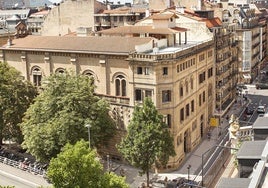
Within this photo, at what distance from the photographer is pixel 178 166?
196 feet

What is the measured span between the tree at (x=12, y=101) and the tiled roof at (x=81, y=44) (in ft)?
24.5

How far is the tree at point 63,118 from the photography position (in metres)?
53.7

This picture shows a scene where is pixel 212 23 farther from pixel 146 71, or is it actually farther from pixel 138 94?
pixel 138 94

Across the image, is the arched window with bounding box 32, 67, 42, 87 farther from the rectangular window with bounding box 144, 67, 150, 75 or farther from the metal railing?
the rectangular window with bounding box 144, 67, 150, 75

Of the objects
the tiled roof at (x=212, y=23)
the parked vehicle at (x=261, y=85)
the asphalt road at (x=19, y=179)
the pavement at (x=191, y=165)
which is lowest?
the pavement at (x=191, y=165)

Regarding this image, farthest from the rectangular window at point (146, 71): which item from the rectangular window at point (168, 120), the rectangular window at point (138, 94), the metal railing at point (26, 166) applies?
the metal railing at point (26, 166)

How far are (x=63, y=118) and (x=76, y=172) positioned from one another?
19843mm

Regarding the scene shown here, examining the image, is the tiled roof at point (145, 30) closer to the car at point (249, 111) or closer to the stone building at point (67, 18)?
the car at point (249, 111)

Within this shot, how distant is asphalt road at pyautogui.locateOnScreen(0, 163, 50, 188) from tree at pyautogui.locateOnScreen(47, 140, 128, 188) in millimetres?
18137

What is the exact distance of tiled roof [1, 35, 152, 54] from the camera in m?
61.6

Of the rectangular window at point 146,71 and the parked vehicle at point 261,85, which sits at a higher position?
the rectangular window at point 146,71

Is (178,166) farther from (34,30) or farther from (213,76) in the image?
(34,30)

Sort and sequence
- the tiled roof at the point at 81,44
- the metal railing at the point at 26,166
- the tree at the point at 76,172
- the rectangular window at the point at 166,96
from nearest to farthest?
the tree at the point at 76,172, the metal railing at the point at 26,166, the rectangular window at the point at 166,96, the tiled roof at the point at 81,44

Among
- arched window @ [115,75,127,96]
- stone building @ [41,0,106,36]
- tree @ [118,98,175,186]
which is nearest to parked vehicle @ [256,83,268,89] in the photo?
stone building @ [41,0,106,36]
